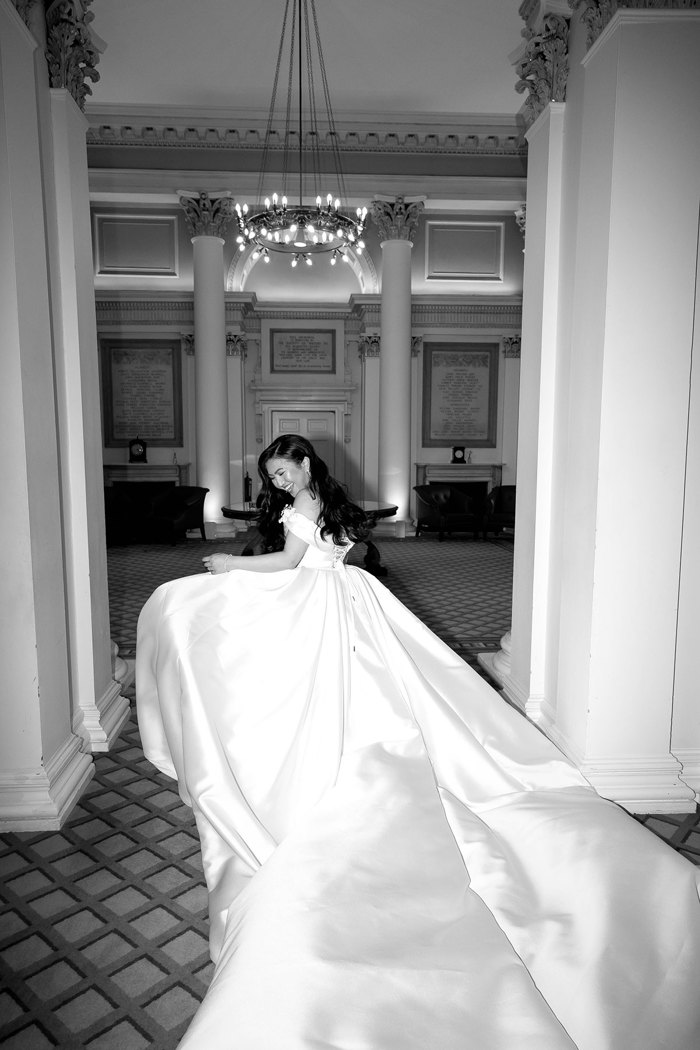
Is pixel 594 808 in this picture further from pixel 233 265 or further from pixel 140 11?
pixel 233 265

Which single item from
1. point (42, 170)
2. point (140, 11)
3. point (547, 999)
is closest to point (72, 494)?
point (42, 170)

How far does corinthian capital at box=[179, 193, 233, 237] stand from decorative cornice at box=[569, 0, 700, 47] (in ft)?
30.3

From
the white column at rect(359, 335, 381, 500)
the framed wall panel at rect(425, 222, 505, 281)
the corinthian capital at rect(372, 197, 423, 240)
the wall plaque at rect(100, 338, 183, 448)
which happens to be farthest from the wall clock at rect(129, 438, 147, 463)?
the framed wall panel at rect(425, 222, 505, 281)

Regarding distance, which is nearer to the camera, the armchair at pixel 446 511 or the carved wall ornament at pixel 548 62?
the carved wall ornament at pixel 548 62

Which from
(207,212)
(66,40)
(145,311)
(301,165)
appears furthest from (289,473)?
(145,311)

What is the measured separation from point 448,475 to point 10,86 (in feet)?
39.3

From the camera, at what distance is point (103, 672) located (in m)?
3.76

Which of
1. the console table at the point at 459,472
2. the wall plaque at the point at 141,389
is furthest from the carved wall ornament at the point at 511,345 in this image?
the wall plaque at the point at 141,389

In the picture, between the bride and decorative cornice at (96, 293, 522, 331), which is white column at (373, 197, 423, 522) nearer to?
decorative cornice at (96, 293, 522, 331)

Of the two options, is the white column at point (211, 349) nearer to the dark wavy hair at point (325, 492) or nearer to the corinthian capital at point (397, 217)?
the corinthian capital at point (397, 217)

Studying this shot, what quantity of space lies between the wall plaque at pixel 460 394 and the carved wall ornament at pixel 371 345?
3.36 feet

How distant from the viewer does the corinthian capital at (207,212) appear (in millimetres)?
11231

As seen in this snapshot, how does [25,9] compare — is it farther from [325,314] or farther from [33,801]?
[325,314]

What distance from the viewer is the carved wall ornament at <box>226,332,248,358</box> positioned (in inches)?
531
